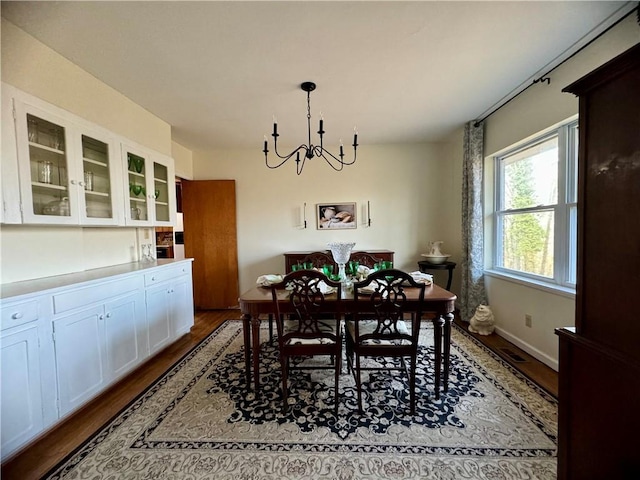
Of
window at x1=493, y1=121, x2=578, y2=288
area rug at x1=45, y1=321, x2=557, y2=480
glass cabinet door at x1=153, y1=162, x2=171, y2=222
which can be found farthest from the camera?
glass cabinet door at x1=153, y1=162, x2=171, y2=222

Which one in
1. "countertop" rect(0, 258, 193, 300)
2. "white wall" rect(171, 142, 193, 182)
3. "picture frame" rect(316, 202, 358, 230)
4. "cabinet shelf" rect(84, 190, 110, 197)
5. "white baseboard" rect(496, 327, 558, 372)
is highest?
"white wall" rect(171, 142, 193, 182)

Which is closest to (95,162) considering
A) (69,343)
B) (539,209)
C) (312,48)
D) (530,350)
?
(69,343)

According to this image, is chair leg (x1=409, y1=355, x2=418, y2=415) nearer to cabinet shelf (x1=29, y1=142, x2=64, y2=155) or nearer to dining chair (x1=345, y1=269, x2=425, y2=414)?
dining chair (x1=345, y1=269, x2=425, y2=414)

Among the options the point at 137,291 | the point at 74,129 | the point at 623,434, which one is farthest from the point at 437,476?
the point at 74,129

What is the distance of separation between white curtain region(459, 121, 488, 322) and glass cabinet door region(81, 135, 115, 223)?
12.7 ft

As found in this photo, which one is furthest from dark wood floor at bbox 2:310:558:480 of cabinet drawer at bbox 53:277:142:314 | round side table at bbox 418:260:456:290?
round side table at bbox 418:260:456:290

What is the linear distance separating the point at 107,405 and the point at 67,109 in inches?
89.1

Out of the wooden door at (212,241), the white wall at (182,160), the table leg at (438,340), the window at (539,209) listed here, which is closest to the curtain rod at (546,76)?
the window at (539,209)

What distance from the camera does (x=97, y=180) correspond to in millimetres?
2307

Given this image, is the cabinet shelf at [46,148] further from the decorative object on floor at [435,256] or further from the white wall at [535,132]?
the decorative object on floor at [435,256]

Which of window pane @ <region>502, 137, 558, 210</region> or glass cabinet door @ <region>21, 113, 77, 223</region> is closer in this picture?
glass cabinet door @ <region>21, 113, 77, 223</region>

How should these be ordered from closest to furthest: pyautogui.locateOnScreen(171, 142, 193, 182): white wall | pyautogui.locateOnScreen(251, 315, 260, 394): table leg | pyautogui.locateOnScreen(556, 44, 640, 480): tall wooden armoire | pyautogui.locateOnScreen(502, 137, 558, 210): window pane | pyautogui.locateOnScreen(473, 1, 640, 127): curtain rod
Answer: pyautogui.locateOnScreen(556, 44, 640, 480): tall wooden armoire
pyautogui.locateOnScreen(473, 1, 640, 127): curtain rod
pyautogui.locateOnScreen(251, 315, 260, 394): table leg
pyautogui.locateOnScreen(502, 137, 558, 210): window pane
pyautogui.locateOnScreen(171, 142, 193, 182): white wall

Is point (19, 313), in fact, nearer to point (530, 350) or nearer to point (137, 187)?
point (137, 187)

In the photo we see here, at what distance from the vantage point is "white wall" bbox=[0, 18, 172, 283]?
1757mm
